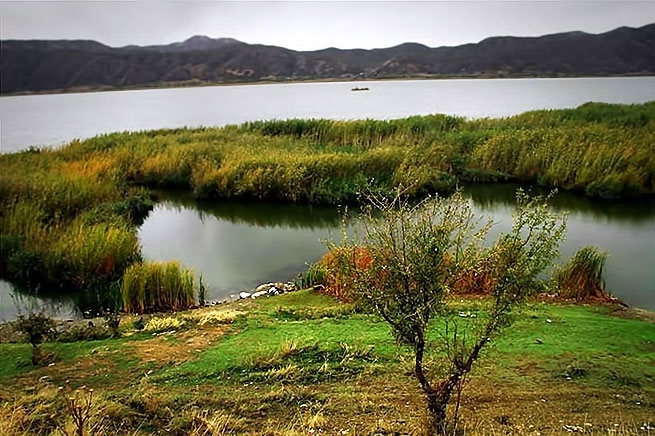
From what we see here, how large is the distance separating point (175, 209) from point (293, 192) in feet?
12.8

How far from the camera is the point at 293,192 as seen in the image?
17.7m

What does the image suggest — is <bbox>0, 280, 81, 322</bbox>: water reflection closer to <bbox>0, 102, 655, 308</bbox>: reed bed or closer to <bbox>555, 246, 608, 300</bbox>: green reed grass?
<bbox>0, 102, 655, 308</bbox>: reed bed

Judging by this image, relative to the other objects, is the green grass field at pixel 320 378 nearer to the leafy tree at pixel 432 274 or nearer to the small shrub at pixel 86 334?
the small shrub at pixel 86 334

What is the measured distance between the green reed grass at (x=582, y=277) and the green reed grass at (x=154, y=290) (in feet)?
20.8

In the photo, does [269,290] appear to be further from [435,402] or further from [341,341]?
[435,402]

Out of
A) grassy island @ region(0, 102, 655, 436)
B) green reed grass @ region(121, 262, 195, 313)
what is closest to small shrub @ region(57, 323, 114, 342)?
grassy island @ region(0, 102, 655, 436)

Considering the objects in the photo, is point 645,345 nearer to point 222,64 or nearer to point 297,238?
point 297,238

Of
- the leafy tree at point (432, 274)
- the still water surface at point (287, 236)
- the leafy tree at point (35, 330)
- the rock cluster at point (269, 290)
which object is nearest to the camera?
the leafy tree at point (432, 274)

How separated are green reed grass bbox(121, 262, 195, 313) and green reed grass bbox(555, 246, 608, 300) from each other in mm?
6325

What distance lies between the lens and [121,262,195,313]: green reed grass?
9484 mm

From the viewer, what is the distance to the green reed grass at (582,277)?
30.3 ft

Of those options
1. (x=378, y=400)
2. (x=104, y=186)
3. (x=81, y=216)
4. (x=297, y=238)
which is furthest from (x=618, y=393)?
(x=104, y=186)

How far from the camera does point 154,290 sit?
955 centimetres

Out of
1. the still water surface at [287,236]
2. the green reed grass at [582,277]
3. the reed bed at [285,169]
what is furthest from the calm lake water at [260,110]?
the green reed grass at [582,277]
